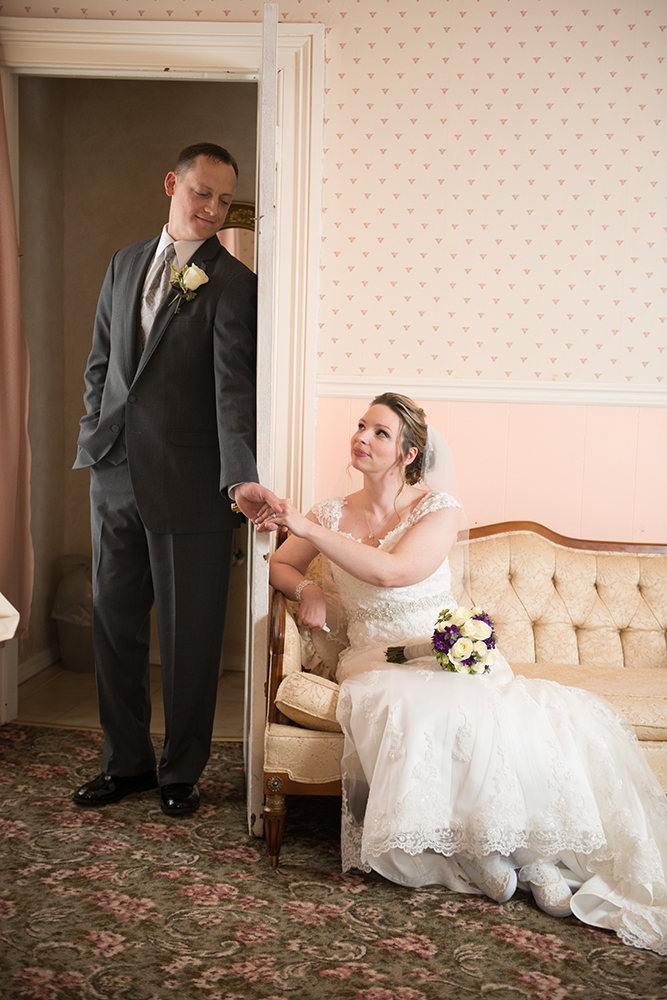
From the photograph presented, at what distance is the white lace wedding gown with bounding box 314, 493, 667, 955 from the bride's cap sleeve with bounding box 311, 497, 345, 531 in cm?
54

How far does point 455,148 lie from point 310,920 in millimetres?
2646

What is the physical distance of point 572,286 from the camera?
3043 mm

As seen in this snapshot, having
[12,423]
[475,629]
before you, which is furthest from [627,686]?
[12,423]

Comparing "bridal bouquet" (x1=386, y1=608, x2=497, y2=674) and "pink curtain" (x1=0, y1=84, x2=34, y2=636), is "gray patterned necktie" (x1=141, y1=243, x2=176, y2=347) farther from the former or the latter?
"bridal bouquet" (x1=386, y1=608, x2=497, y2=674)

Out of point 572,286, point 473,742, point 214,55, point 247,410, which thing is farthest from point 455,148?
point 473,742

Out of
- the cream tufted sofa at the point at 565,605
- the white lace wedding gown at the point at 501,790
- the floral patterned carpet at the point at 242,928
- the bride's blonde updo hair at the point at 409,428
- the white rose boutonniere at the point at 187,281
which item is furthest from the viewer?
the cream tufted sofa at the point at 565,605

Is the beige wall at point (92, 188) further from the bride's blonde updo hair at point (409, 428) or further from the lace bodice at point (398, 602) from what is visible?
the lace bodice at point (398, 602)

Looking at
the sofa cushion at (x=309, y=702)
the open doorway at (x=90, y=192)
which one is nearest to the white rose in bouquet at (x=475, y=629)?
the sofa cushion at (x=309, y=702)

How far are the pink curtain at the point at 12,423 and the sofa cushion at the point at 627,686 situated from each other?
1.93m

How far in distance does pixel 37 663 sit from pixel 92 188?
2.38 m

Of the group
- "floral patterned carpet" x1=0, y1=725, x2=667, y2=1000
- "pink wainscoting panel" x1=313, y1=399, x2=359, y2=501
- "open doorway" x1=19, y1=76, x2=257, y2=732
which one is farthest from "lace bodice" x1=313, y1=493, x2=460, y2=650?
"open doorway" x1=19, y1=76, x2=257, y2=732

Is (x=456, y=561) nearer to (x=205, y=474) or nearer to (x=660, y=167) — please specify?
(x=205, y=474)

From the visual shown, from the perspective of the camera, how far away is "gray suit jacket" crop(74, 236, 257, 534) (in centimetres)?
234

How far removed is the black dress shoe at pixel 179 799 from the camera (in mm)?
2410
